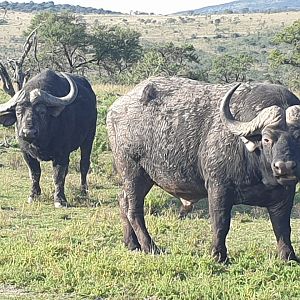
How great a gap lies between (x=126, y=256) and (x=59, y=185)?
394 cm

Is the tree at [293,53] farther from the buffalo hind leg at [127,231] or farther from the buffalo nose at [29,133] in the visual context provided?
the buffalo hind leg at [127,231]

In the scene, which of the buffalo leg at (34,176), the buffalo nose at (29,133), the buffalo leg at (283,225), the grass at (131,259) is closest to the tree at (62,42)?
the buffalo leg at (34,176)

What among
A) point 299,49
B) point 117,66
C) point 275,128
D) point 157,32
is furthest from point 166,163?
point 157,32

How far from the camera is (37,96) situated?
34.6ft

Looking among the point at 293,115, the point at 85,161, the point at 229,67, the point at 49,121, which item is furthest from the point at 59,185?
the point at 229,67

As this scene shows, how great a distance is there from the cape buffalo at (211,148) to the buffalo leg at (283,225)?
0.01 metres

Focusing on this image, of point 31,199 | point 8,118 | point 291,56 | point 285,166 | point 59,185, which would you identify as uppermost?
point 285,166

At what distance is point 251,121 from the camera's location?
6.89 meters

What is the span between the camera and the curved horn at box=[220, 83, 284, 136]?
6.69m

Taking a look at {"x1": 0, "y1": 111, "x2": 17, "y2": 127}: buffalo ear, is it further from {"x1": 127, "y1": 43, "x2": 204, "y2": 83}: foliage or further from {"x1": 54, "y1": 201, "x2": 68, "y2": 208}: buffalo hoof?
{"x1": 127, "y1": 43, "x2": 204, "y2": 83}: foliage

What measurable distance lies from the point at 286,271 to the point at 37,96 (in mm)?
5168

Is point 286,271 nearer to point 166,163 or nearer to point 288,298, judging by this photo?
point 288,298

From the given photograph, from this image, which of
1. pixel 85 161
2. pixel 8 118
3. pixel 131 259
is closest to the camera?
pixel 131 259

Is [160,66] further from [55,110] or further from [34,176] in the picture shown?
[55,110]
